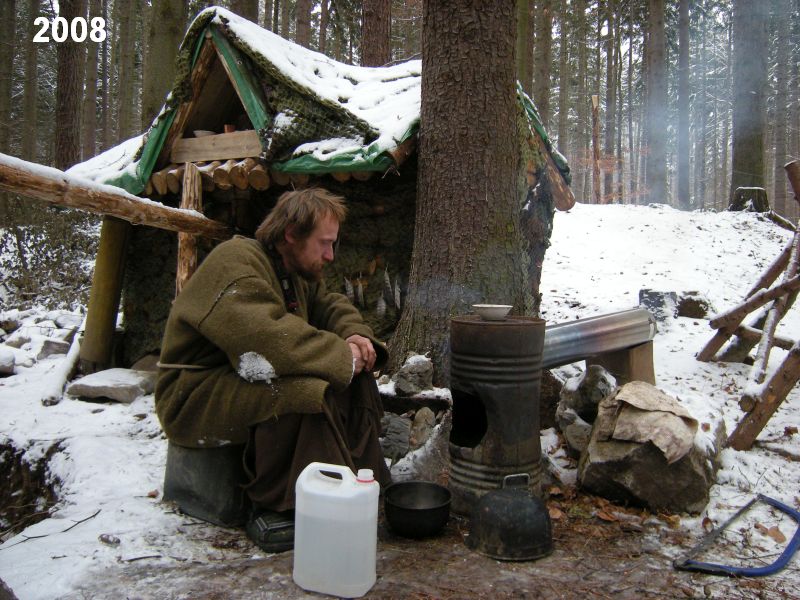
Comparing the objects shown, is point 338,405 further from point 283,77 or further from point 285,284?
point 283,77

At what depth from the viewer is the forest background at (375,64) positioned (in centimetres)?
895

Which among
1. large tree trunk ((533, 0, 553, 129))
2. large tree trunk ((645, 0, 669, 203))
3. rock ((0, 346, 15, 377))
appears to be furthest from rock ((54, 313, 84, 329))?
large tree trunk ((645, 0, 669, 203))

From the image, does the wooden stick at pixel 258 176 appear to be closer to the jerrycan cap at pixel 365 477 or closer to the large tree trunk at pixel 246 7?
the jerrycan cap at pixel 365 477

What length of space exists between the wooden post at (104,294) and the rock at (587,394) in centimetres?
454

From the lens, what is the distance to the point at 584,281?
8.56 metres

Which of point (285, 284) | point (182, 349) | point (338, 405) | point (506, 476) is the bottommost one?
point (506, 476)

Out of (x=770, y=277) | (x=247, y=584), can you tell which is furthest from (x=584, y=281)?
(x=247, y=584)

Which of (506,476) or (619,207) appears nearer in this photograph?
(506,476)

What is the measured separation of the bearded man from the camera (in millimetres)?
2555

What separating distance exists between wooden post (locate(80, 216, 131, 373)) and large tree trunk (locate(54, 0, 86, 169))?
6.79 metres

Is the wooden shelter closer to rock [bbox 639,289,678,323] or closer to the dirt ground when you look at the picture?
rock [bbox 639,289,678,323]

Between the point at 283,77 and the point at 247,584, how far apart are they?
4.02 metres

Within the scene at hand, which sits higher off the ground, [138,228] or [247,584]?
[138,228]

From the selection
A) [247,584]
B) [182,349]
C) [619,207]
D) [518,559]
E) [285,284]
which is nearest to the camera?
[247,584]
